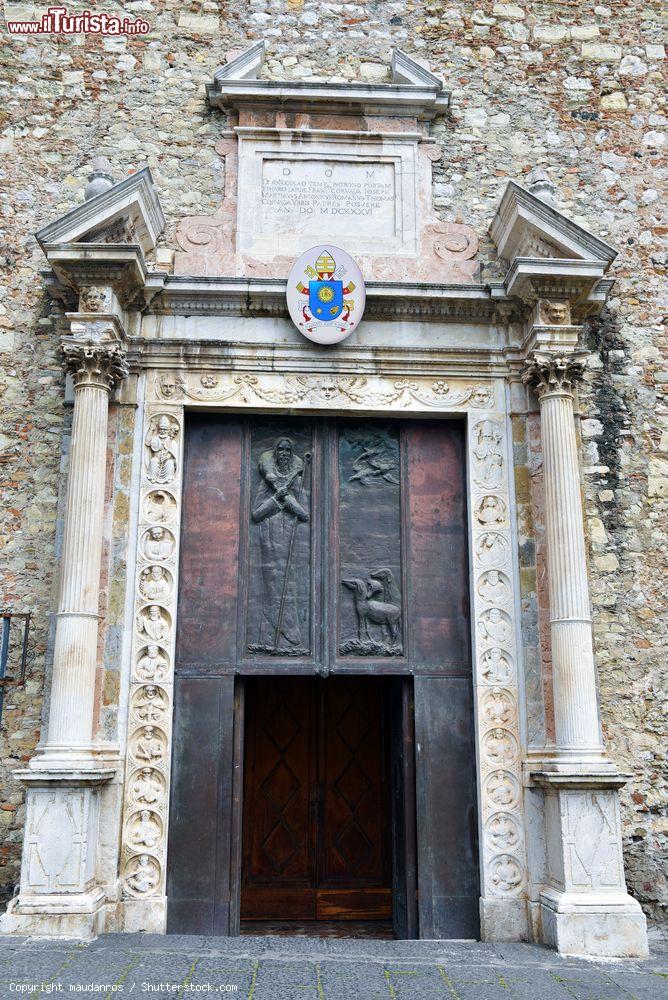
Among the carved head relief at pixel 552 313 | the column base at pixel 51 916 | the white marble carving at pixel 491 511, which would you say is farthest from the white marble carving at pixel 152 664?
the carved head relief at pixel 552 313

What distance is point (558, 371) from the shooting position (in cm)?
706

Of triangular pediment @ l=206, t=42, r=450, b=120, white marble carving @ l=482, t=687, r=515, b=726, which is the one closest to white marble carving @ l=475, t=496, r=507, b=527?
white marble carving @ l=482, t=687, r=515, b=726

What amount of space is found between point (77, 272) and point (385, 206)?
2618 mm

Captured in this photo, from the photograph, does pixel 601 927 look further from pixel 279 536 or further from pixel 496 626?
pixel 279 536

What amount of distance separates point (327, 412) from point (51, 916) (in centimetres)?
403

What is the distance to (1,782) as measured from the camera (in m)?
6.65

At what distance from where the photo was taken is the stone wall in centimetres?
707

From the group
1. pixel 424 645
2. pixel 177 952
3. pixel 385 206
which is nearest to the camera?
pixel 177 952

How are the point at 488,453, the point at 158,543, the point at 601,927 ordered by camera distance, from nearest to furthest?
1. the point at 601,927
2. the point at 158,543
3. the point at 488,453

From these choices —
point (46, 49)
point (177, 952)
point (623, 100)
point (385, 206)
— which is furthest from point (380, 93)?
point (177, 952)

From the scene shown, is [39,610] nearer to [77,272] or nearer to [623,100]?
[77,272]

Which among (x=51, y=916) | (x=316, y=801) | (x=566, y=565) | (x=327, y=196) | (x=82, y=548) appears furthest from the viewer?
(x=316, y=801)

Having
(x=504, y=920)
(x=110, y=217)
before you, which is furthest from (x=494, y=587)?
(x=110, y=217)

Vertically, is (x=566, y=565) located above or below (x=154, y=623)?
above
